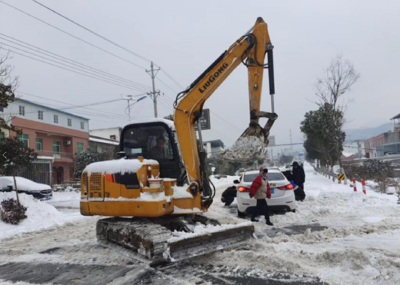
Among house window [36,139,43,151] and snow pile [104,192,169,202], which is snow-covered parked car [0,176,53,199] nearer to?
snow pile [104,192,169,202]

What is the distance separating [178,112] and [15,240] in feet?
19.2

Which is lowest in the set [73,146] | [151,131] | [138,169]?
[138,169]

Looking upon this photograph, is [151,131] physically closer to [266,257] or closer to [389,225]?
[266,257]

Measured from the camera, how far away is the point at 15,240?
8.66 meters

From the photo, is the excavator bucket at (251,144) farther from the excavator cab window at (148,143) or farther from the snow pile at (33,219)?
the snow pile at (33,219)

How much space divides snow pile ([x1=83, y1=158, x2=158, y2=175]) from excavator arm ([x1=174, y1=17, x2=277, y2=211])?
783mm

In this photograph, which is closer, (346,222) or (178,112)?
(178,112)

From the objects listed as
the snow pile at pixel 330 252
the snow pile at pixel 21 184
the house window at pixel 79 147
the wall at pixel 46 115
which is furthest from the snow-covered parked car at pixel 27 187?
the house window at pixel 79 147

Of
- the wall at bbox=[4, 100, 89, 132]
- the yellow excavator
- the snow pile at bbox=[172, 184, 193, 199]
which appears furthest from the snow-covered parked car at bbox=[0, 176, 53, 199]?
the wall at bbox=[4, 100, 89, 132]

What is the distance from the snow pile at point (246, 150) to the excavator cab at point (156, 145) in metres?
1.02

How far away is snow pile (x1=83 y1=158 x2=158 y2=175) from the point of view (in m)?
5.93

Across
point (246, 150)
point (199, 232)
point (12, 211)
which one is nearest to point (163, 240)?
point (199, 232)

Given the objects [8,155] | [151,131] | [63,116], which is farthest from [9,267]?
[63,116]

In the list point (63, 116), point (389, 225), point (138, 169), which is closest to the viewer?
point (138, 169)
